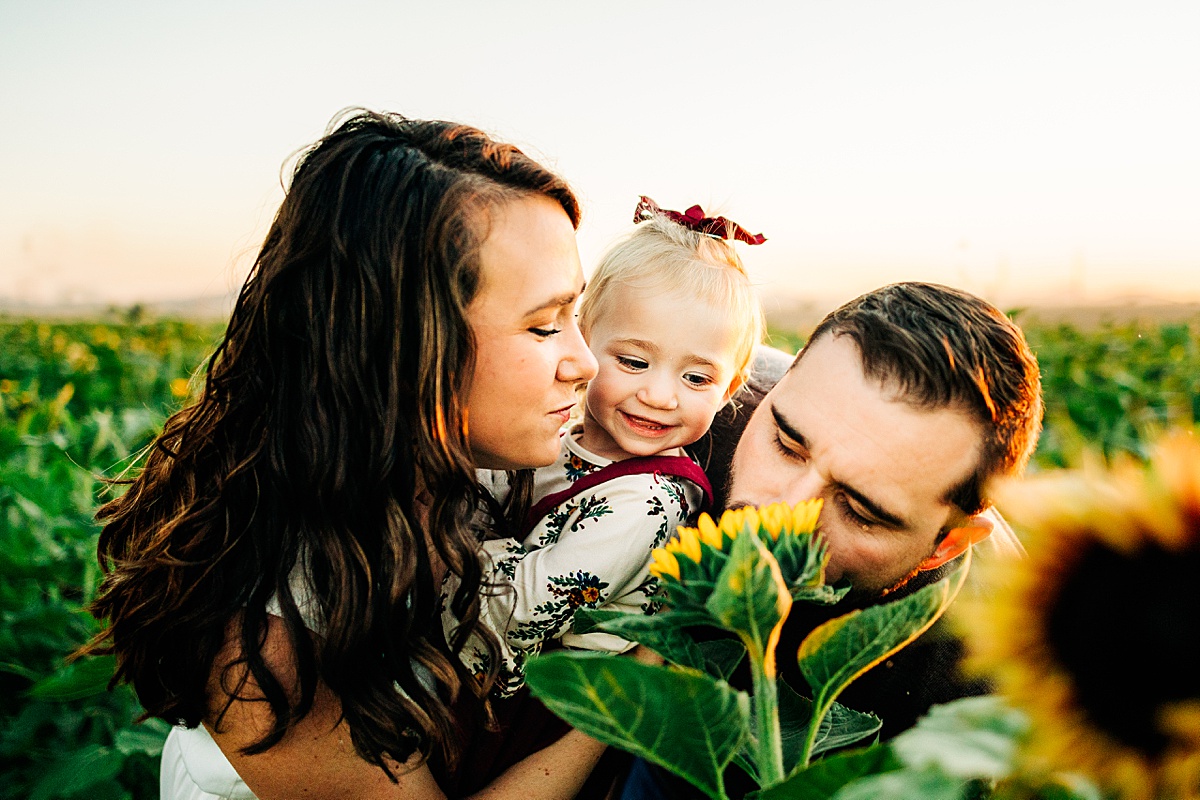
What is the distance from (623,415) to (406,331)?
586 mm

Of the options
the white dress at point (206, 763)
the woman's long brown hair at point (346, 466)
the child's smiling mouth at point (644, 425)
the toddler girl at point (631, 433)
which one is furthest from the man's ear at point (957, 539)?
the white dress at point (206, 763)

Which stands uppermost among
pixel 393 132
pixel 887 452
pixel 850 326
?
pixel 393 132

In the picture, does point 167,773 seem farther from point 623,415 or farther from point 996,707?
point 996,707

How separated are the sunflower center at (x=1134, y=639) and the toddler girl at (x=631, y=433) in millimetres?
1111

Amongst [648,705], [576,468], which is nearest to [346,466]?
[576,468]

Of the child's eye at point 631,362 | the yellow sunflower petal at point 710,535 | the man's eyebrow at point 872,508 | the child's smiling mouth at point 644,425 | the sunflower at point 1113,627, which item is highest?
the sunflower at point 1113,627

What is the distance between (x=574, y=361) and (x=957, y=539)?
76cm

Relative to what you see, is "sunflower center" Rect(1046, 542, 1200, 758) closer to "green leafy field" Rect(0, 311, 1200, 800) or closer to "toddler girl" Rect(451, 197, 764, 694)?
"green leafy field" Rect(0, 311, 1200, 800)

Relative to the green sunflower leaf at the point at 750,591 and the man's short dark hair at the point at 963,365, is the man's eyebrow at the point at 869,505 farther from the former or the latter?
the green sunflower leaf at the point at 750,591

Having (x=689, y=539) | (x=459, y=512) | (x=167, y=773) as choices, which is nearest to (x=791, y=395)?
(x=459, y=512)

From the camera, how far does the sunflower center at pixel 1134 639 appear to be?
0.33 m

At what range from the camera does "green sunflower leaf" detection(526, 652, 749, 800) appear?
1.45ft

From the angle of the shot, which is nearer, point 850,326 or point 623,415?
point 850,326

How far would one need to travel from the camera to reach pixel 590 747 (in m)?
1.39
